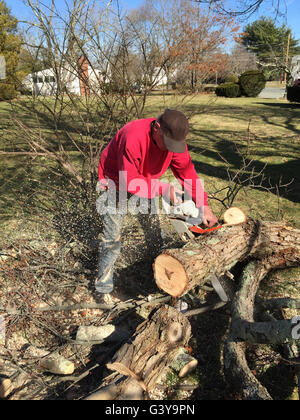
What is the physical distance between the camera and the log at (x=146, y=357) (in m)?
1.76

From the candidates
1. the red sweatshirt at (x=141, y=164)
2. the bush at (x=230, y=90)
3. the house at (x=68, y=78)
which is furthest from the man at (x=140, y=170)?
the bush at (x=230, y=90)

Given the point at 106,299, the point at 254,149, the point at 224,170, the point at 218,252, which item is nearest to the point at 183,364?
the point at 218,252

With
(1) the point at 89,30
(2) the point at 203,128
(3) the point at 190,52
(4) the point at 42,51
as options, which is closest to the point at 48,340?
(4) the point at 42,51

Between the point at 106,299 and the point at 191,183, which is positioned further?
the point at 106,299

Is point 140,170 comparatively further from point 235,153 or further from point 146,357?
point 235,153

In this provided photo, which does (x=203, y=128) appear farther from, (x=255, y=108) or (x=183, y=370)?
(x=183, y=370)

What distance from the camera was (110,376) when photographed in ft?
6.08

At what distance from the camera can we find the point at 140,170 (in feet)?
8.53

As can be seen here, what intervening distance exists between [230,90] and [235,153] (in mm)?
14272

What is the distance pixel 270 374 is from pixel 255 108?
575 inches

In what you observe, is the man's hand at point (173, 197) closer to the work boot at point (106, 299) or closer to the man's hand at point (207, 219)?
the man's hand at point (207, 219)

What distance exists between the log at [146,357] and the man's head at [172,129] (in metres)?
1.16

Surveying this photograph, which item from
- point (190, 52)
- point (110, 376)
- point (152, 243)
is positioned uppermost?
point (190, 52)

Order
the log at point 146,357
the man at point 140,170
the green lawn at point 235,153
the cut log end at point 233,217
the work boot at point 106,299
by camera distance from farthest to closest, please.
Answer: the green lawn at point 235,153
the work boot at point 106,299
the cut log end at point 233,217
the man at point 140,170
the log at point 146,357
